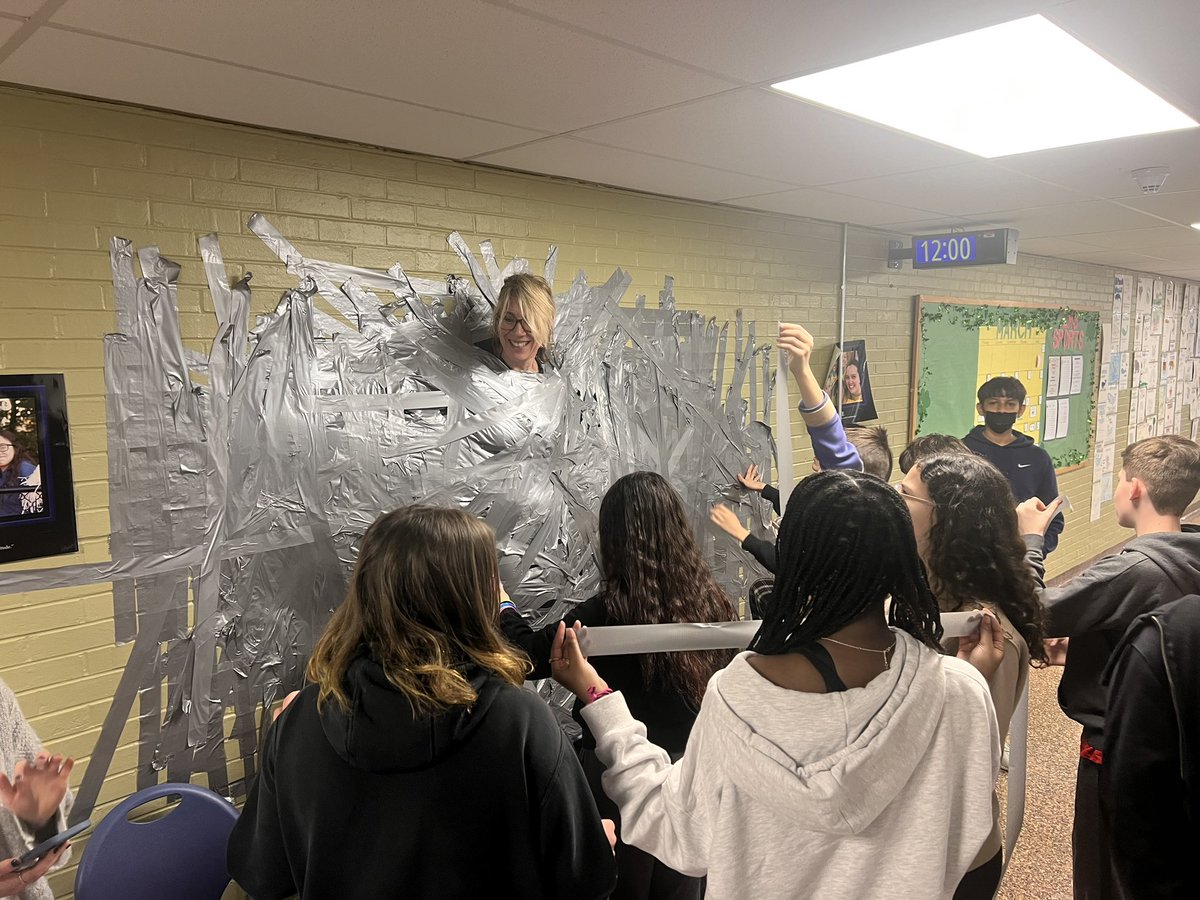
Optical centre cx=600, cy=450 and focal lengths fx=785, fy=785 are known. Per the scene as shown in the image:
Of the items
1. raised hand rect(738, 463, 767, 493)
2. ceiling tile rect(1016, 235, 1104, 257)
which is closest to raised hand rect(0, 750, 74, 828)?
raised hand rect(738, 463, 767, 493)

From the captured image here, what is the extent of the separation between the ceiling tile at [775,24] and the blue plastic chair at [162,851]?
6.40 ft

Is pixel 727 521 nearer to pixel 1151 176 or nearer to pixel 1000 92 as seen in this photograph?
pixel 1000 92

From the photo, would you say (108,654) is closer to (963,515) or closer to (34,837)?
(34,837)

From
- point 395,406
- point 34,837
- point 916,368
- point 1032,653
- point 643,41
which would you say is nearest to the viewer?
point 643,41

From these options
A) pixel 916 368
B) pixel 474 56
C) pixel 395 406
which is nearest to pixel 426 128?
pixel 474 56

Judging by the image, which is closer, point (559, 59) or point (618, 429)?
point (559, 59)

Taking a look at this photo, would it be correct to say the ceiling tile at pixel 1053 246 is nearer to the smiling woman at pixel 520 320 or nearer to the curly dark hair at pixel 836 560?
the smiling woman at pixel 520 320

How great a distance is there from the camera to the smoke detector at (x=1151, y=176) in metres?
2.69

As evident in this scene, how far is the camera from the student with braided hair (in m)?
1.09

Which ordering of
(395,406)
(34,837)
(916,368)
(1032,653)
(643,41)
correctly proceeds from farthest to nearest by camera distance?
(916,368), (395,406), (1032,653), (34,837), (643,41)

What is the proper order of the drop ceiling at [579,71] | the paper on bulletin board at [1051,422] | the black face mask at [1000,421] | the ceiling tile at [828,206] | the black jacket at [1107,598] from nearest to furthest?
the drop ceiling at [579,71], the black jacket at [1107,598], the ceiling tile at [828,206], the black face mask at [1000,421], the paper on bulletin board at [1051,422]

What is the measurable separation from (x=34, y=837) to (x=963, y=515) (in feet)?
7.50

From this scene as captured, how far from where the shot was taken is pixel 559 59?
5.22 feet

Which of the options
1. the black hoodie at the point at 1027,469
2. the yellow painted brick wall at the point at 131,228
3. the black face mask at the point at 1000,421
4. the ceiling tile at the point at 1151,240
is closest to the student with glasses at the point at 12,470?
the yellow painted brick wall at the point at 131,228
